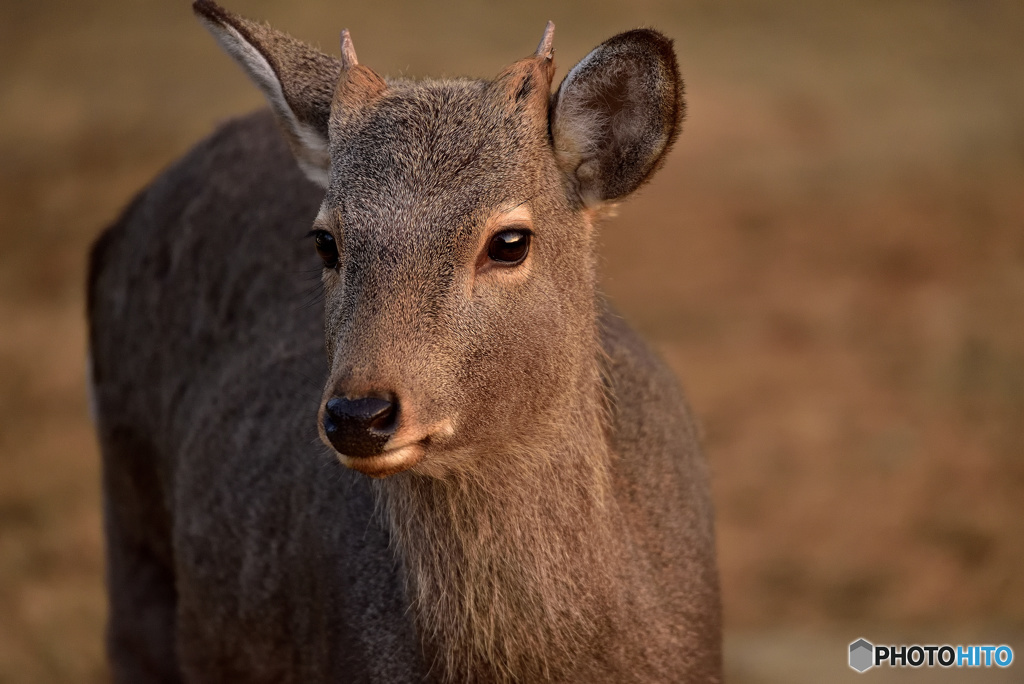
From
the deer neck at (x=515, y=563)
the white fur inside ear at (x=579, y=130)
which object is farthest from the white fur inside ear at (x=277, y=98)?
the deer neck at (x=515, y=563)

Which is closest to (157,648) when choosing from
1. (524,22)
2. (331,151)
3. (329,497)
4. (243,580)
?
(243,580)

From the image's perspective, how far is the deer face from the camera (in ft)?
11.5

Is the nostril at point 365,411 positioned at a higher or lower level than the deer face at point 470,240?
lower

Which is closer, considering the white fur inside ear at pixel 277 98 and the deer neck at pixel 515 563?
the deer neck at pixel 515 563

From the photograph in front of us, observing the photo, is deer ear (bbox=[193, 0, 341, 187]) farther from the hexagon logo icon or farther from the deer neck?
the hexagon logo icon

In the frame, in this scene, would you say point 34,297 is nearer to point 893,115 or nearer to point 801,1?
point 893,115

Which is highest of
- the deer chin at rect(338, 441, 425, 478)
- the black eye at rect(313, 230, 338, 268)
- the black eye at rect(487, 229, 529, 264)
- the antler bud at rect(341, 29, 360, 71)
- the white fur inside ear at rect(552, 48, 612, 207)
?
the antler bud at rect(341, 29, 360, 71)

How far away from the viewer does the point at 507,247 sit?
12.4 ft

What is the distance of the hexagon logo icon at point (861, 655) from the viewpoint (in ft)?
21.8

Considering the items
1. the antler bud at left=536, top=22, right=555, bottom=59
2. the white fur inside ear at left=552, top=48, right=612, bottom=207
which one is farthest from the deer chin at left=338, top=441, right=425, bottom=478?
the antler bud at left=536, top=22, right=555, bottom=59

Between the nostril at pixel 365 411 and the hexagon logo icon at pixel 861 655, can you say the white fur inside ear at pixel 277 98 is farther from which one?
the hexagon logo icon at pixel 861 655

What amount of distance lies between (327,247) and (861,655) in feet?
14.0

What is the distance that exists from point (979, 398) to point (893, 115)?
20.5 ft

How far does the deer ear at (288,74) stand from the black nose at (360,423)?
1430mm
